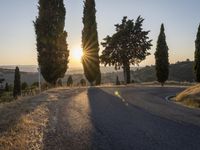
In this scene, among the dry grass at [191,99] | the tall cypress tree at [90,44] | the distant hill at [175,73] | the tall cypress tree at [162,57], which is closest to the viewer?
the dry grass at [191,99]

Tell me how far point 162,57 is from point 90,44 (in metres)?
12.3

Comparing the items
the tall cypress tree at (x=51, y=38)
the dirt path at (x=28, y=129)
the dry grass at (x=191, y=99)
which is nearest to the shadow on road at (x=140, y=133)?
the dirt path at (x=28, y=129)

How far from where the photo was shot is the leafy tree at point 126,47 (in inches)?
2549

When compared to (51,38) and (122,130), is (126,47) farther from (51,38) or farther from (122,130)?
(122,130)

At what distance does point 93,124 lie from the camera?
13547 millimetres

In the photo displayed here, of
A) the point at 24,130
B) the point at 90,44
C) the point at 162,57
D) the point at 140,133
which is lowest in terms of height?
the point at 140,133

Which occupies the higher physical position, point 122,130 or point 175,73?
point 175,73

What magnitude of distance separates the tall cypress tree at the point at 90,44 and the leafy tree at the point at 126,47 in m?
9.39

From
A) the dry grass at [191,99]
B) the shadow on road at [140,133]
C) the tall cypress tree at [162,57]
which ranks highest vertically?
the tall cypress tree at [162,57]

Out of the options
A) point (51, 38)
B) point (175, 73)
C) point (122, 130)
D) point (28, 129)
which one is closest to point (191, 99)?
point (122, 130)

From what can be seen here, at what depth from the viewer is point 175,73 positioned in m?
137

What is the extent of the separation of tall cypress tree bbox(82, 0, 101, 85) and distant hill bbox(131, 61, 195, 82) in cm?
6780

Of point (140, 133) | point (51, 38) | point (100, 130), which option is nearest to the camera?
point (140, 133)

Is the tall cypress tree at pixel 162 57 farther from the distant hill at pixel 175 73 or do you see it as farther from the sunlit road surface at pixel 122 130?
the distant hill at pixel 175 73
